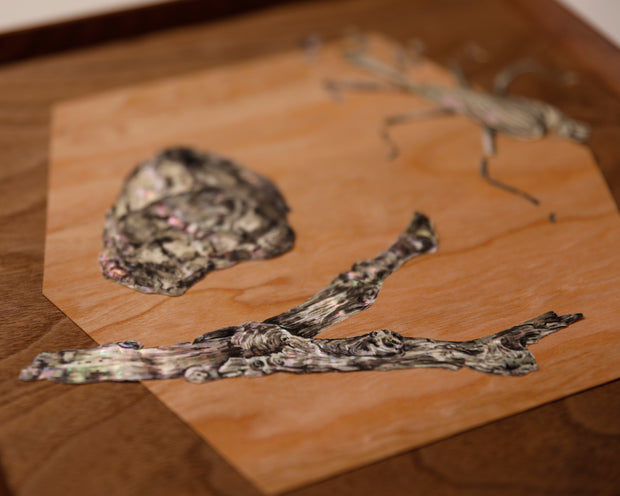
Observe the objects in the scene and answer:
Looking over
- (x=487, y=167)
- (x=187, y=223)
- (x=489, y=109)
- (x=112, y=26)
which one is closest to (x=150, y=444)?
(x=187, y=223)

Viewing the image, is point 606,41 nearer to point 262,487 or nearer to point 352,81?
point 352,81

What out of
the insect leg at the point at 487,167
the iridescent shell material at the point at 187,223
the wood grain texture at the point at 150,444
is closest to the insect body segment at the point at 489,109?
the insect leg at the point at 487,167

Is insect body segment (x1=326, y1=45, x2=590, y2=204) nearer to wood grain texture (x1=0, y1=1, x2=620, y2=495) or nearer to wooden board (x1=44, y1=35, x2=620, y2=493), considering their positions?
wooden board (x1=44, y1=35, x2=620, y2=493)

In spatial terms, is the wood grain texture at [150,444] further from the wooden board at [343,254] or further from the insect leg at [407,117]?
the insect leg at [407,117]

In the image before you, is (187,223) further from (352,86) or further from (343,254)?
(352,86)

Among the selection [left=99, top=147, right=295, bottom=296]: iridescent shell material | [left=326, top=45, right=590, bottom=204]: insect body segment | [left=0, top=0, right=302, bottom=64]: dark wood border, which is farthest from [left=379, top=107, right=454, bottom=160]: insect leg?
[left=0, top=0, right=302, bottom=64]: dark wood border

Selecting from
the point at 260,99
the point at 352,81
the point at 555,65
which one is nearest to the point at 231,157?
the point at 260,99
